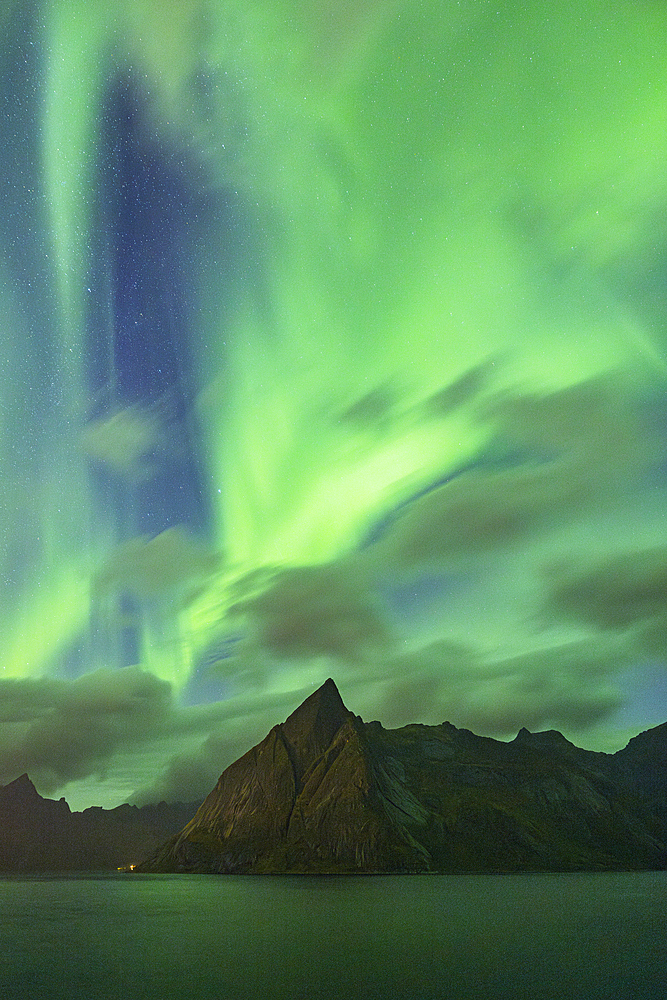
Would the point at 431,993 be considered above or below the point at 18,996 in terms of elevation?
below

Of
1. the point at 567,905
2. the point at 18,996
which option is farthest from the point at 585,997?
the point at 567,905

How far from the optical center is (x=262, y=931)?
12025 cm

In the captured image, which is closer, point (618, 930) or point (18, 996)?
point (18, 996)

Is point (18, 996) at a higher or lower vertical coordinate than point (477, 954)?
higher

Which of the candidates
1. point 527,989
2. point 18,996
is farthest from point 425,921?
point 18,996

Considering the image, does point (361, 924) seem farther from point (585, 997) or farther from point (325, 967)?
point (585, 997)

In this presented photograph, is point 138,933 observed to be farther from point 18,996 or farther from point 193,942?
point 18,996

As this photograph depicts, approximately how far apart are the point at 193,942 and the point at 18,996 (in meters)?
45.9

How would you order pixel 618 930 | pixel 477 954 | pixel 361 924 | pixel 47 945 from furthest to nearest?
pixel 361 924 → pixel 618 930 → pixel 47 945 → pixel 477 954

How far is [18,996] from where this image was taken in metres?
63.8

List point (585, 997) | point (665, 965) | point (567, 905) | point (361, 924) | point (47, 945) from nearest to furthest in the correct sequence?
point (585, 997), point (665, 965), point (47, 945), point (361, 924), point (567, 905)

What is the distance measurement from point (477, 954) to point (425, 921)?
49.5 meters

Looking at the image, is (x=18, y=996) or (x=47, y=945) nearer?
(x=18, y=996)

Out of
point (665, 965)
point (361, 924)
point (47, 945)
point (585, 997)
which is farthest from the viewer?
point (361, 924)
